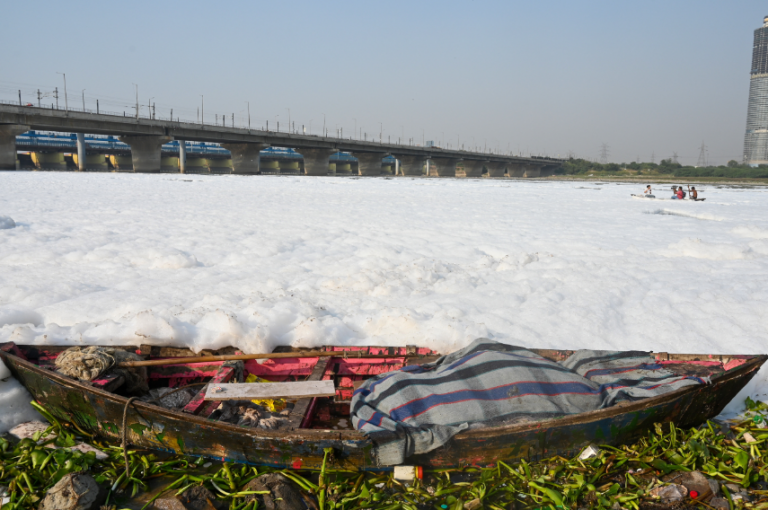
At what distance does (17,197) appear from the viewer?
66.9 ft

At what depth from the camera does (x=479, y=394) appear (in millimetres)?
3715

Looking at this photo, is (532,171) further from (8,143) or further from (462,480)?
(462,480)

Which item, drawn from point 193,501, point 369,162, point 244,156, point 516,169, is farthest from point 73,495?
point 516,169

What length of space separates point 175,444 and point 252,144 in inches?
2543

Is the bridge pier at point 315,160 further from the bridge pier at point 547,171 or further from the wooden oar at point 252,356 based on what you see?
the bridge pier at point 547,171

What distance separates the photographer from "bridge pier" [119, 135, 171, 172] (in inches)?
2099

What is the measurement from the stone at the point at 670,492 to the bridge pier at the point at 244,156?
65586mm

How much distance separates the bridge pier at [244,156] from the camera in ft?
211

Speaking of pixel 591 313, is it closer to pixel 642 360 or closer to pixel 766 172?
pixel 642 360

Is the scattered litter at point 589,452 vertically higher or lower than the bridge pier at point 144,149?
lower

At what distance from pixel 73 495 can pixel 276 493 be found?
1.29m

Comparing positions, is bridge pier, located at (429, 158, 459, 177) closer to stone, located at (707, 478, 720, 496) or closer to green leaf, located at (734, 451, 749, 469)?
green leaf, located at (734, 451, 749, 469)

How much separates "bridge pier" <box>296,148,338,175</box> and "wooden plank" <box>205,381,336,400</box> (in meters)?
70.8

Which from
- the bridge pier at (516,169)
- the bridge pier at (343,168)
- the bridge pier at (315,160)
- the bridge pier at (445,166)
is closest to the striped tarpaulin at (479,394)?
the bridge pier at (315,160)
